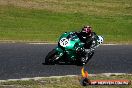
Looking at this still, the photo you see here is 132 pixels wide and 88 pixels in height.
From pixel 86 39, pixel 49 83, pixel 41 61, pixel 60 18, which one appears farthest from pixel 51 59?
pixel 60 18

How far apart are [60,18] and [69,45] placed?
48.6 ft

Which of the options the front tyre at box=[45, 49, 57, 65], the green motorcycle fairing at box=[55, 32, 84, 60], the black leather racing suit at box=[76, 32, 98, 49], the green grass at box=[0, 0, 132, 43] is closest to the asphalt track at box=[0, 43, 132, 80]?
the front tyre at box=[45, 49, 57, 65]

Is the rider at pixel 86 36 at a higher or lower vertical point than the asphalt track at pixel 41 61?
higher

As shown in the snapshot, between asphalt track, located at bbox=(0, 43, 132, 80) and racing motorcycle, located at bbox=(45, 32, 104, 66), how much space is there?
33 centimetres

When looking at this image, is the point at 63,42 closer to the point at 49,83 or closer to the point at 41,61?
the point at 41,61

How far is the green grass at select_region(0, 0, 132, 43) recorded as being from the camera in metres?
23.8

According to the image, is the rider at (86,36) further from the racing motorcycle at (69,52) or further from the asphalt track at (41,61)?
the asphalt track at (41,61)

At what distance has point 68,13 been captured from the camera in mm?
31453

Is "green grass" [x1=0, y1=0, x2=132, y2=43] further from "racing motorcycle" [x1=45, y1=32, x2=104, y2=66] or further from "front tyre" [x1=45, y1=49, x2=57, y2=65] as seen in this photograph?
"front tyre" [x1=45, y1=49, x2=57, y2=65]

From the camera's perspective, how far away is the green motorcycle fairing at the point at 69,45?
585 inches

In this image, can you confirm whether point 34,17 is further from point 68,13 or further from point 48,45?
point 48,45

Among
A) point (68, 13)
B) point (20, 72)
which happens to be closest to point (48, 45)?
point (20, 72)

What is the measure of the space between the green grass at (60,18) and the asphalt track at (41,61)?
3045 mm

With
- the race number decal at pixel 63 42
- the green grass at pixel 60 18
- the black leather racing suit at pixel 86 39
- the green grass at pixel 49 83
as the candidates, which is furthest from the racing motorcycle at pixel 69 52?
the green grass at pixel 60 18
